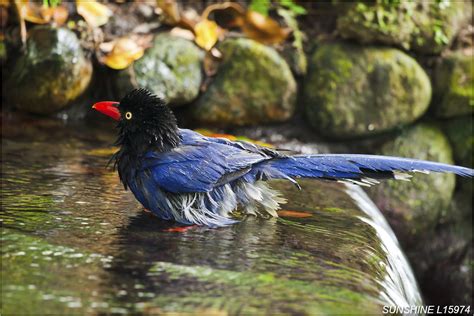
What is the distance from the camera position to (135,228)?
3.44 metres

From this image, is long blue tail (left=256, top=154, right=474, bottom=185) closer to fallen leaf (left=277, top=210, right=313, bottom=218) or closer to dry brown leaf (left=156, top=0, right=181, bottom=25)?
fallen leaf (left=277, top=210, right=313, bottom=218)

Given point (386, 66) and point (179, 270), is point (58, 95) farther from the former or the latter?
point (179, 270)

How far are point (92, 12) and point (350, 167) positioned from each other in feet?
→ 13.3

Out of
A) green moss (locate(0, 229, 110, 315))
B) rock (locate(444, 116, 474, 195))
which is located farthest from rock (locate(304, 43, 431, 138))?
green moss (locate(0, 229, 110, 315))

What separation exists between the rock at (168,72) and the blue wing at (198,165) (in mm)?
2890

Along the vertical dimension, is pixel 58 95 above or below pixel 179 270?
above

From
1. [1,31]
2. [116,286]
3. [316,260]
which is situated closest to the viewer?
[116,286]

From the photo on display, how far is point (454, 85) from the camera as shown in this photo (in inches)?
275

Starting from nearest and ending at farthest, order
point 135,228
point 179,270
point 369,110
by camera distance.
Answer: point 179,270 → point 135,228 → point 369,110

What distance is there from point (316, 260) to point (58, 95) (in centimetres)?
420

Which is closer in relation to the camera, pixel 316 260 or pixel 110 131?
pixel 316 260

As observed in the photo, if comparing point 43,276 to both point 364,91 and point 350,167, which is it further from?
point 364,91

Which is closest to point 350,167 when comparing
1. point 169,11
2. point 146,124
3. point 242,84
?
point 146,124

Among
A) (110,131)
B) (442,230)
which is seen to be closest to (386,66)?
(442,230)
